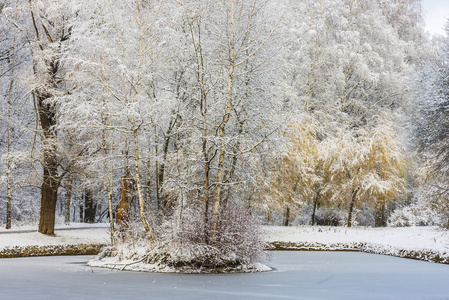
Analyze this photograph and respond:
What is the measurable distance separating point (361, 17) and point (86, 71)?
2026 centimetres

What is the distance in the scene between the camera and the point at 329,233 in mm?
22797

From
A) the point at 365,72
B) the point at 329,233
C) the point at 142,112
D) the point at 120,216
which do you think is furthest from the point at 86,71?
the point at 365,72

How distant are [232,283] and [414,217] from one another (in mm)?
20690

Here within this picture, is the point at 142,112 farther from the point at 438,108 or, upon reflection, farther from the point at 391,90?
the point at 391,90

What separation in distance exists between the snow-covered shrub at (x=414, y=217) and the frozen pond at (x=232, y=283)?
12842mm

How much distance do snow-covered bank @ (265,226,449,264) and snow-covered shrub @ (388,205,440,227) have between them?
16.0 feet

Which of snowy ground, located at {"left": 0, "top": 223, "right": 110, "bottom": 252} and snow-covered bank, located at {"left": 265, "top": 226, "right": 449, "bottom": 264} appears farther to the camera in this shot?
snow-covered bank, located at {"left": 265, "top": 226, "right": 449, "bottom": 264}

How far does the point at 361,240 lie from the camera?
2184 centimetres

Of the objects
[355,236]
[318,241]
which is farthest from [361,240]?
[318,241]

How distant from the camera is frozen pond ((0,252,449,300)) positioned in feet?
29.8

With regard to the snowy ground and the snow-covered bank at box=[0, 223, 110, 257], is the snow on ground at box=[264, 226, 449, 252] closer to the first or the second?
the snow-covered bank at box=[0, 223, 110, 257]

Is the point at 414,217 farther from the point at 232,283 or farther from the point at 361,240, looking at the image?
the point at 232,283

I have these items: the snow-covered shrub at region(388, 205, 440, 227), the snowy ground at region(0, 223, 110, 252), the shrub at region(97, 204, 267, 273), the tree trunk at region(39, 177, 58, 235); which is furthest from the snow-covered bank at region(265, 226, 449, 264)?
the tree trunk at region(39, 177, 58, 235)

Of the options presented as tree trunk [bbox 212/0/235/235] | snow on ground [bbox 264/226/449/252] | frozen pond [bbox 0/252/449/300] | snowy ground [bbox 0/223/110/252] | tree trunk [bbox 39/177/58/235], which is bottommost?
frozen pond [bbox 0/252/449/300]
